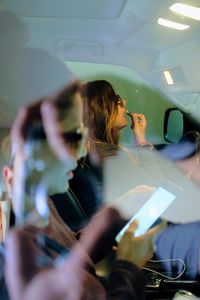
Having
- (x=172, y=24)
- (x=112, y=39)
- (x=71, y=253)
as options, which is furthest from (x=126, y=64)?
(x=71, y=253)

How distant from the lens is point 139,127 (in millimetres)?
955

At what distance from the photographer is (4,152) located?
84 cm

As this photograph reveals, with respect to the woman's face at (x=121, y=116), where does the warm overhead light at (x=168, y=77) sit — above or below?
above

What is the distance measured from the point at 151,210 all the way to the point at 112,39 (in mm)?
475

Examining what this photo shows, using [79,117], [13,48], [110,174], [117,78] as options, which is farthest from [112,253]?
[13,48]

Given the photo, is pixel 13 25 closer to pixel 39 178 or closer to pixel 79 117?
pixel 79 117

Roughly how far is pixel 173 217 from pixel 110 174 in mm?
212

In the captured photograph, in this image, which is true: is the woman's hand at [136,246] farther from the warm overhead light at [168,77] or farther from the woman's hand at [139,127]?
the warm overhead light at [168,77]

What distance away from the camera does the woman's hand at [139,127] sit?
3.13 ft

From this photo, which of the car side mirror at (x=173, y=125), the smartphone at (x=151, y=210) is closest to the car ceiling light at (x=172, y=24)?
the car side mirror at (x=173, y=125)

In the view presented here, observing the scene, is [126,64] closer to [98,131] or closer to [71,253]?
[98,131]

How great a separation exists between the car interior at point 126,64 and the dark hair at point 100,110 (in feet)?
0.07

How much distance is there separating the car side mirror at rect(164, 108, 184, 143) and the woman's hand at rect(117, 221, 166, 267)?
252 mm

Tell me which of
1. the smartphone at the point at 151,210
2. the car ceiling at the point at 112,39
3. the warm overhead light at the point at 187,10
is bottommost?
the smartphone at the point at 151,210
